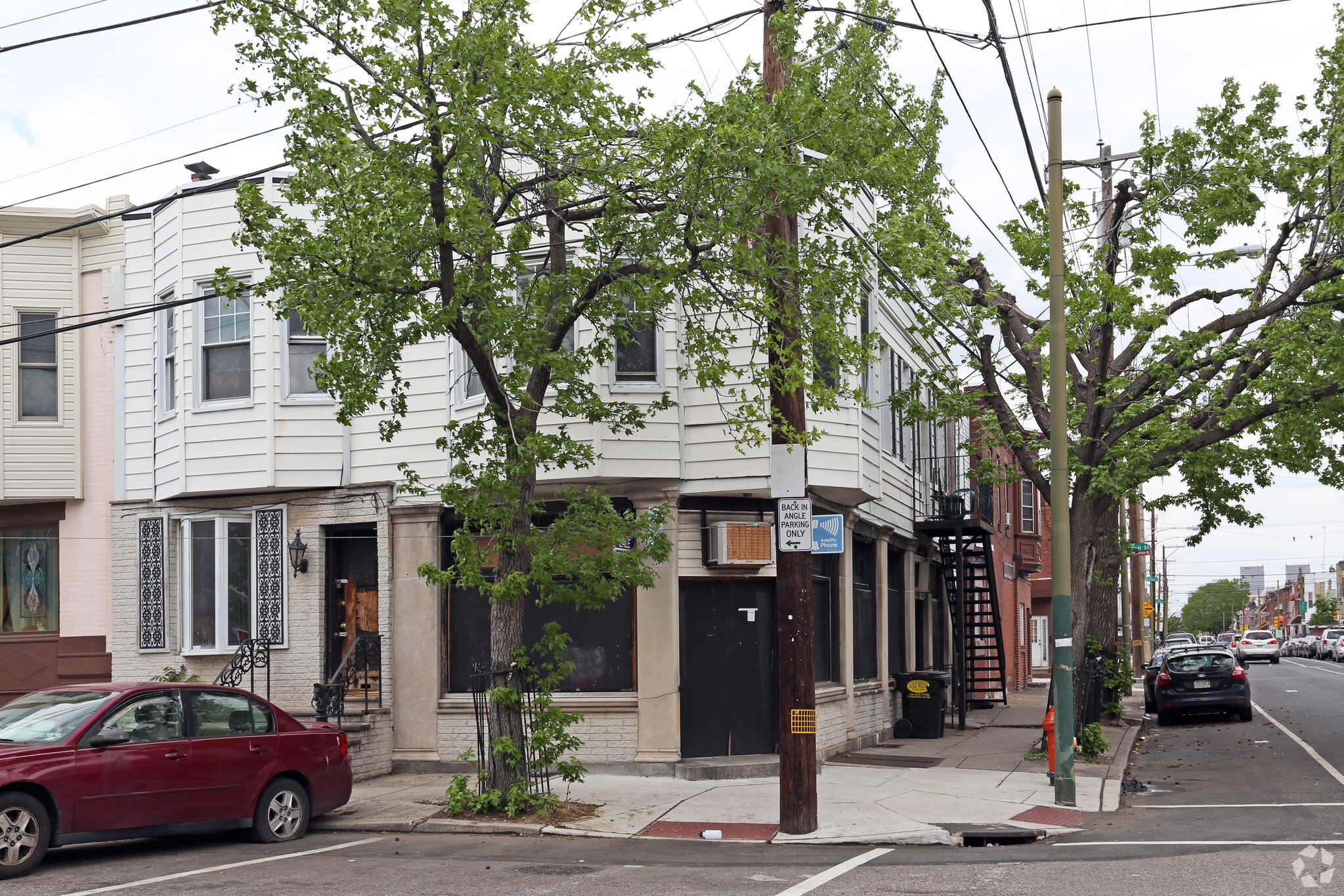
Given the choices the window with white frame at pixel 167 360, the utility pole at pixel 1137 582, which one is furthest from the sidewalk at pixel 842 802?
the utility pole at pixel 1137 582

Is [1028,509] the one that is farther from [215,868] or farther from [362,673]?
[215,868]

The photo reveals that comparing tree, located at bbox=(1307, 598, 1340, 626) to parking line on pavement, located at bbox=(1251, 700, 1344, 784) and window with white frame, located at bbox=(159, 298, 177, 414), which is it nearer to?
parking line on pavement, located at bbox=(1251, 700, 1344, 784)

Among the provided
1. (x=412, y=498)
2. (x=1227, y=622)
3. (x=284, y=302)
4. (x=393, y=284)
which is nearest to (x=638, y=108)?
(x=393, y=284)

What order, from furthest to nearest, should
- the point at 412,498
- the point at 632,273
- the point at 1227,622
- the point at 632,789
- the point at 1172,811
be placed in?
the point at 1227,622 → the point at 412,498 → the point at 632,789 → the point at 1172,811 → the point at 632,273

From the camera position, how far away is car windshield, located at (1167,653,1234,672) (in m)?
24.3

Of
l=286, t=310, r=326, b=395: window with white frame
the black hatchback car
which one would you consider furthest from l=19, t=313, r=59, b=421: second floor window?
the black hatchback car

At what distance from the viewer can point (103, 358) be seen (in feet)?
63.3

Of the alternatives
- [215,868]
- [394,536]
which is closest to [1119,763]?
[394,536]

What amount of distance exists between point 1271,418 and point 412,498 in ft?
43.2

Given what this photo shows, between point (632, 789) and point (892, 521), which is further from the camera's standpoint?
point (892, 521)

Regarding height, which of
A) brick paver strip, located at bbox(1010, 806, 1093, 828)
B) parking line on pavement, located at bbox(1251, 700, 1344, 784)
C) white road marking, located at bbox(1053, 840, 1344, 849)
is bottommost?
parking line on pavement, located at bbox(1251, 700, 1344, 784)

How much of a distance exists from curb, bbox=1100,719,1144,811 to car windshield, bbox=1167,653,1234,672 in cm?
158

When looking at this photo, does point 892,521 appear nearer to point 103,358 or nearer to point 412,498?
point 412,498

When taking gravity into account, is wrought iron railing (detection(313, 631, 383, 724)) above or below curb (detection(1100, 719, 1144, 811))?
above
